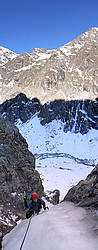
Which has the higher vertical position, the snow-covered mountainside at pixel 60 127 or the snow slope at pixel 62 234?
the snow-covered mountainside at pixel 60 127

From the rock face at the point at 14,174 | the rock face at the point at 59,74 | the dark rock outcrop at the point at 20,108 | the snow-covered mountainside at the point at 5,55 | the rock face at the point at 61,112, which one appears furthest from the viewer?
the snow-covered mountainside at the point at 5,55

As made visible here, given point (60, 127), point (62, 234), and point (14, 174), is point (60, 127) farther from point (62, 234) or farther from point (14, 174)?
point (62, 234)

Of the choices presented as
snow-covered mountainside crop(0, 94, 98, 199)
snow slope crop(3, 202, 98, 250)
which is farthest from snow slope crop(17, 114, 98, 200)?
snow slope crop(3, 202, 98, 250)

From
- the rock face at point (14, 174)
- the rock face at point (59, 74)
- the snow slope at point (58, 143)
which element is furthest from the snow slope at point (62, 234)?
the rock face at point (59, 74)

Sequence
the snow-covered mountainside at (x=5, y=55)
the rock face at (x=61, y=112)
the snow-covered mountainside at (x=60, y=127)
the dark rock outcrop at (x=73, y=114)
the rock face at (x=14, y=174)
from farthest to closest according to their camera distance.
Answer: the snow-covered mountainside at (x=5, y=55) < the rock face at (x=61, y=112) < the dark rock outcrop at (x=73, y=114) < the snow-covered mountainside at (x=60, y=127) < the rock face at (x=14, y=174)

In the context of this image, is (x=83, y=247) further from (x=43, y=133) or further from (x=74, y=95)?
(x=74, y=95)

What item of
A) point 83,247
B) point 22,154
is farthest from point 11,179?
point 83,247

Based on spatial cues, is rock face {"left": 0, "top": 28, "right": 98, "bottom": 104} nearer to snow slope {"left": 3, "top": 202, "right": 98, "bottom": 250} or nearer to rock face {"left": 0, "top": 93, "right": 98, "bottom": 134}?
rock face {"left": 0, "top": 93, "right": 98, "bottom": 134}

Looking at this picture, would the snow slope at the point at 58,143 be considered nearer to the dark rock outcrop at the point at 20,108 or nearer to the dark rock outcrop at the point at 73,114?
the dark rock outcrop at the point at 73,114
